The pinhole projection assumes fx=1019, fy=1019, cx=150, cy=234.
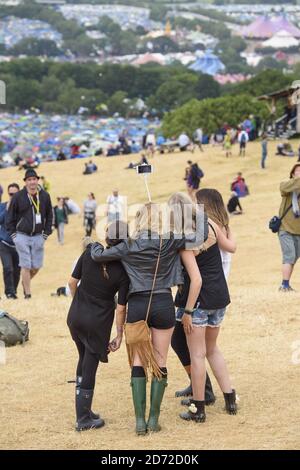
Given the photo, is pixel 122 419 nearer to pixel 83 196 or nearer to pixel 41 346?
pixel 41 346

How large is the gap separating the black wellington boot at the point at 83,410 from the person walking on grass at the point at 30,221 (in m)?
5.38

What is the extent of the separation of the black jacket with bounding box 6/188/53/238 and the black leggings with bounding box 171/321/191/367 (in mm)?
5237

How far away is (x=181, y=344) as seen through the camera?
25.8 feet

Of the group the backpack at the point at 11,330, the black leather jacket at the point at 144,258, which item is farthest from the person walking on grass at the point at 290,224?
the black leather jacket at the point at 144,258

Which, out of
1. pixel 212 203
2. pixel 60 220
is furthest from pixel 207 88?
pixel 212 203

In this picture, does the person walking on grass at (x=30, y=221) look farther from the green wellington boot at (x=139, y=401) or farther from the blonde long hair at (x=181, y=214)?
the green wellington boot at (x=139, y=401)

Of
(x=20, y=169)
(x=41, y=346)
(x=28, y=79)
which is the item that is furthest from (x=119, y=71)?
(x=41, y=346)

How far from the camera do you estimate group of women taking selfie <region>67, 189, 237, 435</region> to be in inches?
281

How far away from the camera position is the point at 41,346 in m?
10.4

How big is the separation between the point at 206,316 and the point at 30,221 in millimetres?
5680

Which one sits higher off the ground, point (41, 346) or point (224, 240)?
point (224, 240)

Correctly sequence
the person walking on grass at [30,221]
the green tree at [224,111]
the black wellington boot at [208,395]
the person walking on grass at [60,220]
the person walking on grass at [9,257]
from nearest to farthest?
the black wellington boot at [208,395] → the person walking on grass at [30,221] → the person walking on grass at [9,257] → the person walking on grass at [60,220] → the green tree at [224,111]

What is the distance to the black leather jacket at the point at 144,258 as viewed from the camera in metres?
7.11
